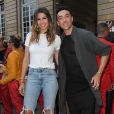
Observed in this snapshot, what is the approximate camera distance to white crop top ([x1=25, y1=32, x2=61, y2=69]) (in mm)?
5086

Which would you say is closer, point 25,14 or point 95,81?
point 95,81

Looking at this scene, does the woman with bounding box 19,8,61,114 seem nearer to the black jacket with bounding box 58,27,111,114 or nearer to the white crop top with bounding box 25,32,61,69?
the white crop top with bounding box 25,32,61,69

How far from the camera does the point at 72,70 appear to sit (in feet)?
16.4

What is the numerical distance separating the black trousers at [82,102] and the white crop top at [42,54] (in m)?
0.48

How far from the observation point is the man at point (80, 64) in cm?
492

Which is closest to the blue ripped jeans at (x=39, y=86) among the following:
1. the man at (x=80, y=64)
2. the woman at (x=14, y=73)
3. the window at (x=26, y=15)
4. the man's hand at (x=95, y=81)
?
the man at (x=80, y=64)

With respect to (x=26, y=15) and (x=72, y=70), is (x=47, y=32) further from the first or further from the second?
(x=26, y=15)

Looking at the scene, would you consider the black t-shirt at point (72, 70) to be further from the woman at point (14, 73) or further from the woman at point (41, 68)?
the woman at point (14, 73)

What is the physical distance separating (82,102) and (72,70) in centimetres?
43

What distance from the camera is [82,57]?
4.91 m

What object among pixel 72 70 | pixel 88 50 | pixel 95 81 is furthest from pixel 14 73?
pixel 95 81

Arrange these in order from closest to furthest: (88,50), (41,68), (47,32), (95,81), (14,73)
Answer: (95,81)
(88,50)
(41,68)
(47,32)
(14,73)

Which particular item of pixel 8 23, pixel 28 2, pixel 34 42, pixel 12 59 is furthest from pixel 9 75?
pixel 8 23

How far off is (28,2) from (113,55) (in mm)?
18433
